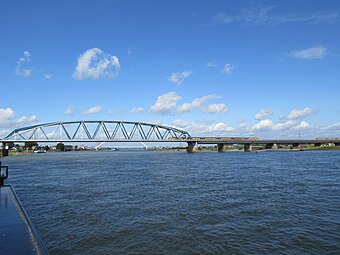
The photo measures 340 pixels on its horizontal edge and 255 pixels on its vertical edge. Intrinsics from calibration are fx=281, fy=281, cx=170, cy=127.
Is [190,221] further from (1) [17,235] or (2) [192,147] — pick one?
(2) [192,147]

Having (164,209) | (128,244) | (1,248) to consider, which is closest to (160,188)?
(164,209)

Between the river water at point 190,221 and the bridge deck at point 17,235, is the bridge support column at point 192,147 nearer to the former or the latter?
the river water at point 190,221

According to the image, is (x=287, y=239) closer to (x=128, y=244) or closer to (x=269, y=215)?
(x=269, y=215)

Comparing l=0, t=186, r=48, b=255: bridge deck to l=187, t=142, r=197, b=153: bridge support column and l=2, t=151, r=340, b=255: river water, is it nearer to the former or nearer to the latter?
l=2, t=151, r=340, b=255: river water

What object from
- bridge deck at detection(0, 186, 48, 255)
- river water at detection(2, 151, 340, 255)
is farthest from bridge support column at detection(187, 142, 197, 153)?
bridge deck at detection(0, 186, 48, 255)

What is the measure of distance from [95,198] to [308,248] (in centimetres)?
1565

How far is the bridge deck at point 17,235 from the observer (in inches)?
296

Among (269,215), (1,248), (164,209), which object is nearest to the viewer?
(1,248)

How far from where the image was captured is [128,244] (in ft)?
38.4

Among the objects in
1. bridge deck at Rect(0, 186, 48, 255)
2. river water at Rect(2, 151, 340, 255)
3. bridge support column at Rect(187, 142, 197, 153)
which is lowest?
river water at Rect(2, 151, 340, 255)

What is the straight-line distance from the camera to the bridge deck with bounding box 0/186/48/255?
752cm

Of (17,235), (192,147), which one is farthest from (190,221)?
(192,147)

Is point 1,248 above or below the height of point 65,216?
above

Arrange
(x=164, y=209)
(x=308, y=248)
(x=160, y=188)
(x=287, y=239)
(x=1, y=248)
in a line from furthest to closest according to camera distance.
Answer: (x=160, y=188) < (x=164, y=209) < (x=287, y=239) < (x=308, y=248) < (x=1, y=248)
